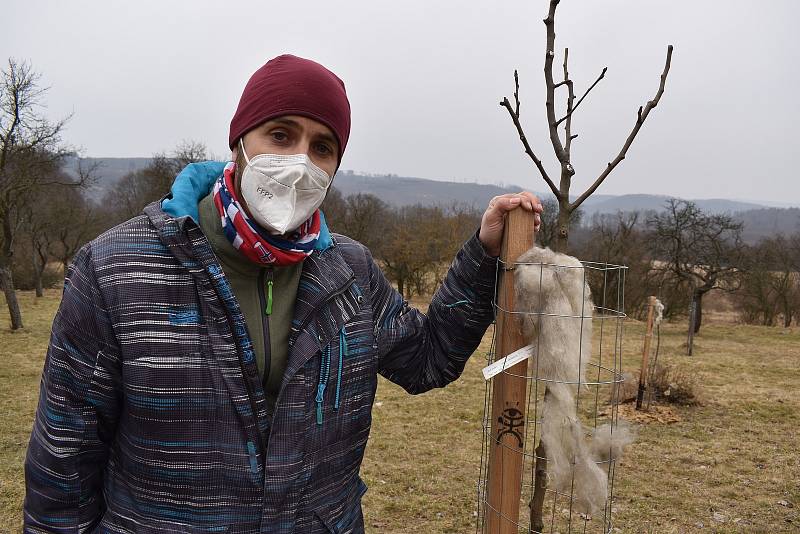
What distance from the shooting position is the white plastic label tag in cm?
161

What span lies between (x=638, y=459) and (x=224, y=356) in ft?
21.3

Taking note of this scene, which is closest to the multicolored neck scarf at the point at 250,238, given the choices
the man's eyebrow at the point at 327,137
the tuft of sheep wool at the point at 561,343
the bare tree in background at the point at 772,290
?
the man's eyebrow at the point at 327,137

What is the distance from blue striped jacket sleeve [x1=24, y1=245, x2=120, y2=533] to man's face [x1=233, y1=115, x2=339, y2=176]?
1.67 feet

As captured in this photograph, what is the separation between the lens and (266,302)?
4.89ft

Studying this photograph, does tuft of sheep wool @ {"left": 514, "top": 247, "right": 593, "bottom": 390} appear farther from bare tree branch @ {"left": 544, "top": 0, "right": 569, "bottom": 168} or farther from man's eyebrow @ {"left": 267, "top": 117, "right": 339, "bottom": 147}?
bare tree branch @ {"left": 544, "top": 0, "right": 569, "bottom": 168}

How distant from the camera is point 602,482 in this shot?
1760mm

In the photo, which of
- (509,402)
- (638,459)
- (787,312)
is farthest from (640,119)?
(787,312)

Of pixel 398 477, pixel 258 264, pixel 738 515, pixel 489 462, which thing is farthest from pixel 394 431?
pixel 258 264

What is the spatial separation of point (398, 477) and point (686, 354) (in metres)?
11.5

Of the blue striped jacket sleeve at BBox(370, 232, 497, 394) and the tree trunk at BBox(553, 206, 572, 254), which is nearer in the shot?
the blue striped jacket sleeve at BBox(370, 232, 497, 394)

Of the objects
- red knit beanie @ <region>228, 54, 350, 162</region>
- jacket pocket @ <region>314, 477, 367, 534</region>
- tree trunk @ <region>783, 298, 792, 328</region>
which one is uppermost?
red knit beanie @ <region>228, 54, 350, 162</region>

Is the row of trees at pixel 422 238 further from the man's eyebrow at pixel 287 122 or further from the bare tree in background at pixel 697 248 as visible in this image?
the man's eyebrow at pixel 287 122

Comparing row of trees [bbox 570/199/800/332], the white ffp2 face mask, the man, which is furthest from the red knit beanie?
row of trees [bbox 570/199/800/332]

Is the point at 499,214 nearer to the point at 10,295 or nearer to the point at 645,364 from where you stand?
the point at 645,364
